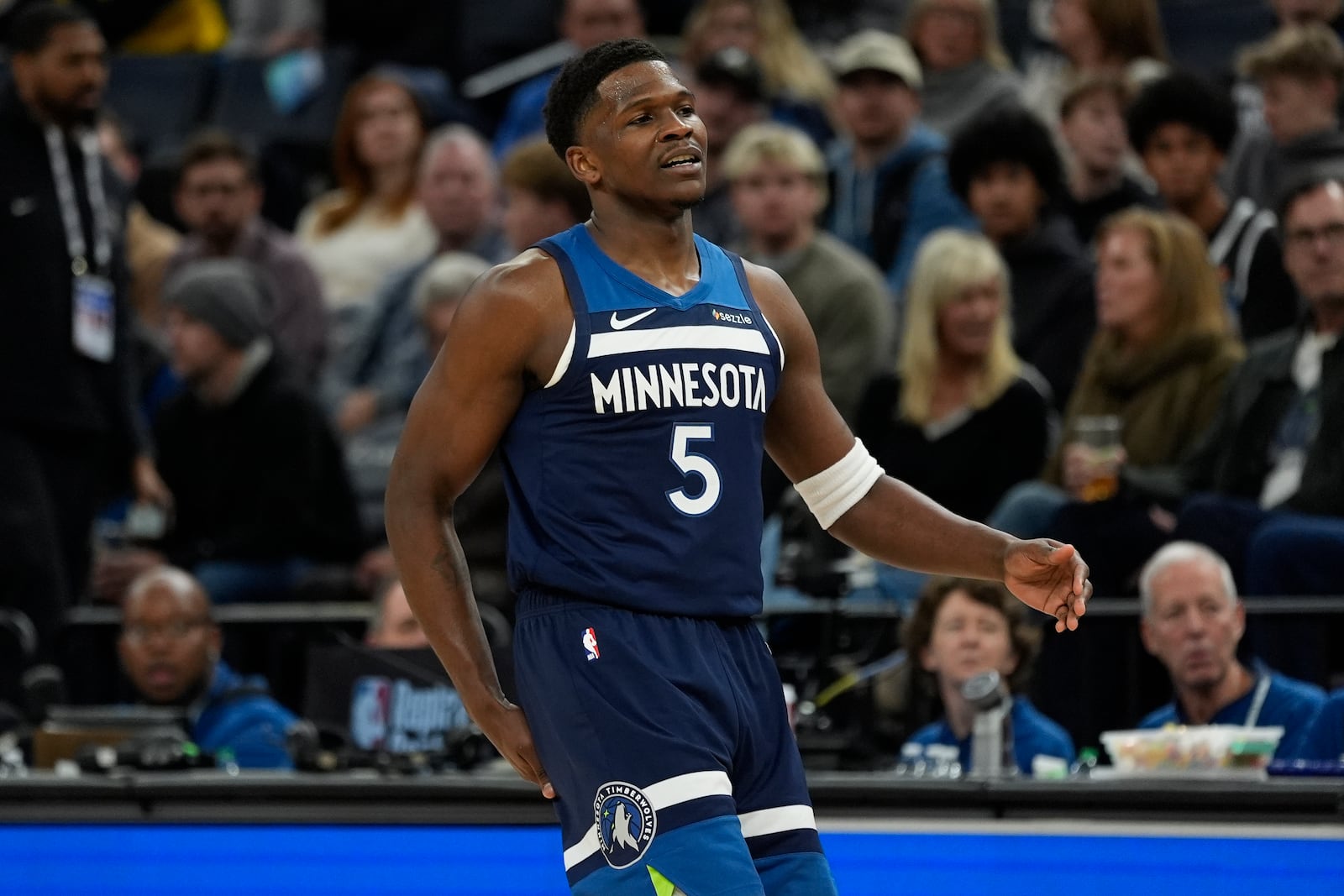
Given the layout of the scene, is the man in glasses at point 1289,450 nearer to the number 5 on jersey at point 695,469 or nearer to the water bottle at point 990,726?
the water bottle at point 990,726

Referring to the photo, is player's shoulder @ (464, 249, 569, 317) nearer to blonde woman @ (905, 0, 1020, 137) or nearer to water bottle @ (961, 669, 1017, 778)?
water bottle @ (961, 669, 1017, 778)

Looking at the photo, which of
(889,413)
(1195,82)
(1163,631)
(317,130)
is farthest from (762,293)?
(317,130)

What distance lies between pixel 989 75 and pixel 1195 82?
5.10ft

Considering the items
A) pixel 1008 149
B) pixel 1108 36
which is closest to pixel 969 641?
pixel 1008 149

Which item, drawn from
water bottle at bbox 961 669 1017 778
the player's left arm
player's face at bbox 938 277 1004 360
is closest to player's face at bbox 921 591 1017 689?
water bottle at bbox 961 669 1017 778

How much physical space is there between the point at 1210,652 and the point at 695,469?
10.1ft

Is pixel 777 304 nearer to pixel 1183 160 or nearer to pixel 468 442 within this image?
pixel 468 442

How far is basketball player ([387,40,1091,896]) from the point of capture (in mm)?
3264

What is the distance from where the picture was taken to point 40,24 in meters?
8.03

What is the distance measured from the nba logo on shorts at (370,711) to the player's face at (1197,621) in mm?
2338

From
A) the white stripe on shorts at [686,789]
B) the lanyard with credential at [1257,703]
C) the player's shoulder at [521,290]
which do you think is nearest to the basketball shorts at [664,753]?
the white stripe on shorts at [686,789]

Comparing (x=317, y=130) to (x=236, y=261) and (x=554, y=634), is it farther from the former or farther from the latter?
(x=554, y=634)

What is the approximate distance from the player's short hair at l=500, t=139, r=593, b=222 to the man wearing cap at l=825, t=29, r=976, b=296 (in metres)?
1.93

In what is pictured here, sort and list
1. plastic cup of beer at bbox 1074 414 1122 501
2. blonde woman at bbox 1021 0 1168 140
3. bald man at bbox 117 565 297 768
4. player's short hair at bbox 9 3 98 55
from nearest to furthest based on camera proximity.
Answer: plastic cup of beer at bbox 1074 414 1122 501
bald man at bbox 117 565 297 768
player's short hair at bbox 9 3 98 55
blonde woman at bbox 1021 0 1168 140
